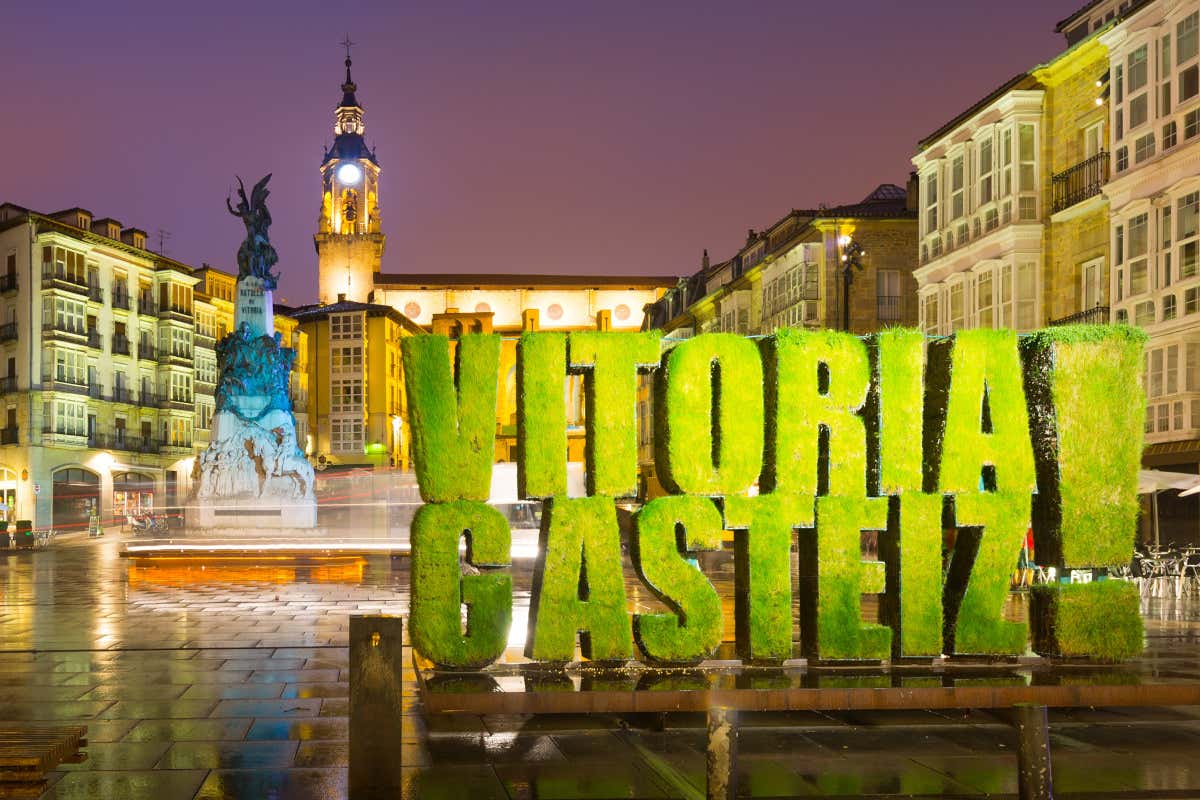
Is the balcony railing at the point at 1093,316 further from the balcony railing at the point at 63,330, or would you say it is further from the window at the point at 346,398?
the window at the point at 346,398

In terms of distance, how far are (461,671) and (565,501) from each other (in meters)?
2.11

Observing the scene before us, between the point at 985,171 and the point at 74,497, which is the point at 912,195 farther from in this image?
the point at 74,497

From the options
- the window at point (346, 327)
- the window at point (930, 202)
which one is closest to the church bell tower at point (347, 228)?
the window at point (346, 327)

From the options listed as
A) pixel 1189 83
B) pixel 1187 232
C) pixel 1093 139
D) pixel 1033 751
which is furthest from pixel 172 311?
pixel 1033 751

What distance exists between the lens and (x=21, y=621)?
65.3 feet

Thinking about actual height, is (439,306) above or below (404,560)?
above

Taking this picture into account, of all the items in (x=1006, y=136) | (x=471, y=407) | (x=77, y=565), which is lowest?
(x=77, y=565)

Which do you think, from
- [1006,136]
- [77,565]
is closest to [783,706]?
[1006,136]

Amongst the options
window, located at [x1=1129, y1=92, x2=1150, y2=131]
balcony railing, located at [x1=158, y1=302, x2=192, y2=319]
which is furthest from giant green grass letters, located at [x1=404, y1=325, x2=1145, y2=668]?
balcony railing, located at [x1=158, y1=302, x2=192, y2=319]

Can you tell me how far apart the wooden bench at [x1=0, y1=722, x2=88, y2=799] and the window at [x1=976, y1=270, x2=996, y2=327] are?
3227cm

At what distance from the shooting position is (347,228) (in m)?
130

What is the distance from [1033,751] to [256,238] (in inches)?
1561

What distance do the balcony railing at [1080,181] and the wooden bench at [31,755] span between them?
29.6m

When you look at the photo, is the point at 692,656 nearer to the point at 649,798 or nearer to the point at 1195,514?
the point at 649,798
